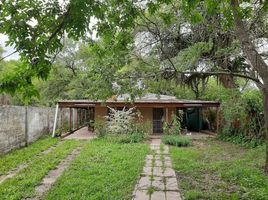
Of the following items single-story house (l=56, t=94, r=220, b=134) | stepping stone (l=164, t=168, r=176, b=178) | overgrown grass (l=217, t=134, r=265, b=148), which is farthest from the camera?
single-story house (l=56, t=94, r=220, b=134)

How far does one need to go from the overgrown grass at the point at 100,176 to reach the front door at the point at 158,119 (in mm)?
7855

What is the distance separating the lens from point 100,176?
22.8ft

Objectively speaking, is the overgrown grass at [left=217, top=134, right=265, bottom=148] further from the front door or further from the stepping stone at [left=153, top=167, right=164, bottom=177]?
the stepping stone at [left=153, top=167, right=164, bottom=177]

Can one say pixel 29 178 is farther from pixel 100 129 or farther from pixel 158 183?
pixel 100 129

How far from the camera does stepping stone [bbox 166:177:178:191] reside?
6.08 metres

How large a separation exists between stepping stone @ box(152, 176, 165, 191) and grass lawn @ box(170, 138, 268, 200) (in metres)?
0.39

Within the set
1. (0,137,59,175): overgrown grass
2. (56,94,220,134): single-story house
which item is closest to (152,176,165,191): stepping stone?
(0,137,59,175): overgrown grass

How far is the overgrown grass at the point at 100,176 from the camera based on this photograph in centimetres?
568

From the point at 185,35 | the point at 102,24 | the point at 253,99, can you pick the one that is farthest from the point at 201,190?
the point at 185,35

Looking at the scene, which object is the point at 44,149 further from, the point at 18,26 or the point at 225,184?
the point at 18,26

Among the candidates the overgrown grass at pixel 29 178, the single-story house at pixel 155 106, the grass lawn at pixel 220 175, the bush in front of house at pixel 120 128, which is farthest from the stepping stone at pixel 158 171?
the single-story house at pixel 155 106

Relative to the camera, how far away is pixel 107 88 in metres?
7.56

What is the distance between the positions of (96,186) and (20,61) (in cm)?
341

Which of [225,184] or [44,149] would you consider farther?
[44,149]
